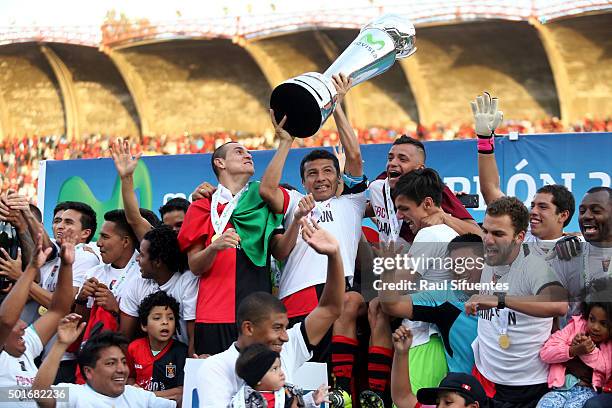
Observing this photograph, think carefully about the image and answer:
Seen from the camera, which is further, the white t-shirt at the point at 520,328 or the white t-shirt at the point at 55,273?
the white t-shirt at the point at 55,273

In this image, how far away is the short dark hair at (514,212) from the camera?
16.5 ft

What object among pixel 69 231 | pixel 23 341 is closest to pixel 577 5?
pixel 69 231

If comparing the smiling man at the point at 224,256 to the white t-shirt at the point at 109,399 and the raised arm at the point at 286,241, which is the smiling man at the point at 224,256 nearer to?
the raised arm at the point at 286,241

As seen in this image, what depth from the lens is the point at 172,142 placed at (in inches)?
707

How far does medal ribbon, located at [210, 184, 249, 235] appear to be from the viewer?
5.71 metres

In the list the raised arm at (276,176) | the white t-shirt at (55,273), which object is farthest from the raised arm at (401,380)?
the white t-shirt at (55,273)

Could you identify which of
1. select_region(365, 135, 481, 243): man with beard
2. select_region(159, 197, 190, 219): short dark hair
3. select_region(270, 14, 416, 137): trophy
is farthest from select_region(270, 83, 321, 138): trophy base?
select_region(159, 197, 190, 219): short dark hair

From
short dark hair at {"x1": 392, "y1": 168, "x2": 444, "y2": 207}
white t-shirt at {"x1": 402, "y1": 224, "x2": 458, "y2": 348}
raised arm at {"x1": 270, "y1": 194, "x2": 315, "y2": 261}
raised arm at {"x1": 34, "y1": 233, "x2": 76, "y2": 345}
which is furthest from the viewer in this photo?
raised arm at {"x1": 270, "y1": 194, "x2": 315, "y2": 261}

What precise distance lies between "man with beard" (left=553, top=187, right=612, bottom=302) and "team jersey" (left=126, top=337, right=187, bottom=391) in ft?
6.88

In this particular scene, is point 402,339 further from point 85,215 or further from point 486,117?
point 85,215

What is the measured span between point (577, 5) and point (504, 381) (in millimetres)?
10886

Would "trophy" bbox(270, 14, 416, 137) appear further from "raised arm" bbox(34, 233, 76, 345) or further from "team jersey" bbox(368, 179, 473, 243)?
"raised arm" bbox(34, 233, 76, 345)

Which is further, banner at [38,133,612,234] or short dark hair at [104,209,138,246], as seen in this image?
banner at [38,133,612,234]

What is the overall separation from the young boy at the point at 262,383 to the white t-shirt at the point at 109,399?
97cm
